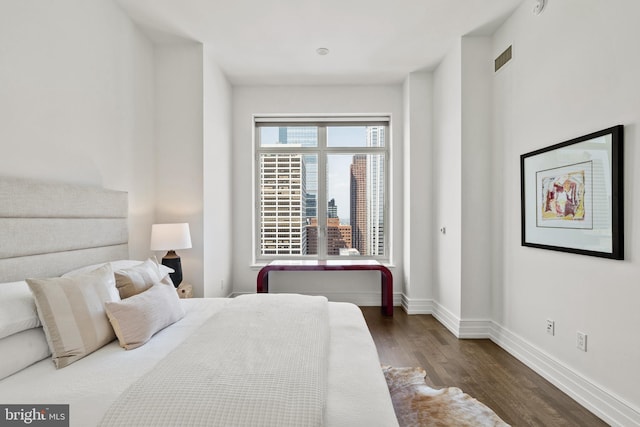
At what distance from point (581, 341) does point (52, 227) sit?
330 centimetres

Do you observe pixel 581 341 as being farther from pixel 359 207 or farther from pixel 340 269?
pixel 359 207

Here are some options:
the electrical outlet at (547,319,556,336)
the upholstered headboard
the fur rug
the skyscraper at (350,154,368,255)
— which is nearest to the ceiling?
the skyscraper at (350,154,368,255)

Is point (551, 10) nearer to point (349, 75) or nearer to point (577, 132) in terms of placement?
point (577, 132)

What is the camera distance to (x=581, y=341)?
6.74ft

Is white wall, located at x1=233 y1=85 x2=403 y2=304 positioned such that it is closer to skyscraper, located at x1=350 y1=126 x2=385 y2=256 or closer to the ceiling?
skyscraper, located at x1=350 y1=126 x2=385 y2=256

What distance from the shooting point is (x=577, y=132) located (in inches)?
82.8

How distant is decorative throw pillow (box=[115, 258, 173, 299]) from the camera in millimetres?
1799

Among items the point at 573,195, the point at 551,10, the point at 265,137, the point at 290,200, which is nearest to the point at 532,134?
the point at 573,195

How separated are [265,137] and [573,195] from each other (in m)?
3.54

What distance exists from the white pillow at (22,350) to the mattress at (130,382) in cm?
3

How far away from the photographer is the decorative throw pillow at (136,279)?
1.80 meters

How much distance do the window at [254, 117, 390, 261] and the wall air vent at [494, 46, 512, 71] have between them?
1654mm

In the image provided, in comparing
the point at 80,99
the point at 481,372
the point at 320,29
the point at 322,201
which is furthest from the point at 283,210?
the point at 481,372

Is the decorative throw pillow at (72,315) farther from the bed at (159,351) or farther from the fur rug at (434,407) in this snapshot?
the fur rug at (434,407)
